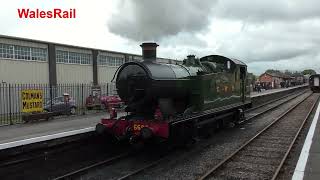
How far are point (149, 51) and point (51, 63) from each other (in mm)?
23675

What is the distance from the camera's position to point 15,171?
8766 mm

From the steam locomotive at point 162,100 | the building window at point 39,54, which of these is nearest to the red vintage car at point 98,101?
the building window at point 39,54

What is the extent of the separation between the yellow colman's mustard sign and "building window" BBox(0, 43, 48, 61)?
11.4 meters

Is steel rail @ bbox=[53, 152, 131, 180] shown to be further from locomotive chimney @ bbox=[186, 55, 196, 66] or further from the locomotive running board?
locomotive chimney @ bbox=[186, 55, 196, 66]

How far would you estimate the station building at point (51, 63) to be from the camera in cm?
2912

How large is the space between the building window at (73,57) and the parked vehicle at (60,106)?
36.6 ft

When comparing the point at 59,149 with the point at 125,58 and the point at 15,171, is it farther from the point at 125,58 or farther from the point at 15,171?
the point at 125,58

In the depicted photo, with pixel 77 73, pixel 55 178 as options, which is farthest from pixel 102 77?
pixel 55 178

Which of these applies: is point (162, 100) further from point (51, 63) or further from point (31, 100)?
point (51, 63)

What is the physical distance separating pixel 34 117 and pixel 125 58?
2582 cm

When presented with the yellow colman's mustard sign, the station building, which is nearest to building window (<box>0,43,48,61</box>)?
Answer: the station building

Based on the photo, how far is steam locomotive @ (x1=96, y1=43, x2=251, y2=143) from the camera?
10367 millimetres

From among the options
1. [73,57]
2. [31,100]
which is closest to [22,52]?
[73,57]

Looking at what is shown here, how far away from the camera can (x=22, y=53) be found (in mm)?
30297
